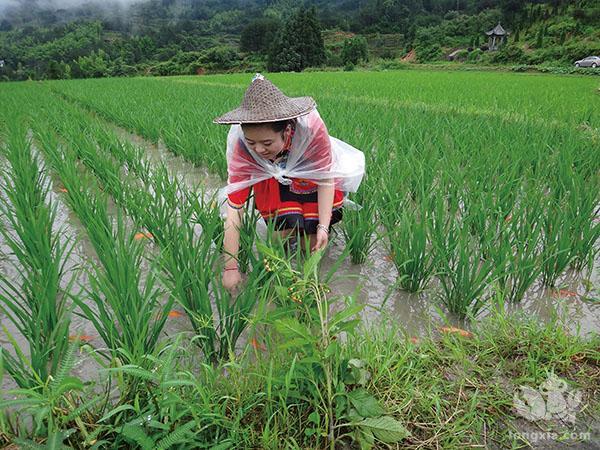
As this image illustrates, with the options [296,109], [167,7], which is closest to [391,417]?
[296,109]

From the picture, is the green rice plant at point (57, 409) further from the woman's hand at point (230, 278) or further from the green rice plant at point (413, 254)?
the green rice plant at point (413, 254)

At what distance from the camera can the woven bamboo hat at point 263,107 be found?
53.4 inches

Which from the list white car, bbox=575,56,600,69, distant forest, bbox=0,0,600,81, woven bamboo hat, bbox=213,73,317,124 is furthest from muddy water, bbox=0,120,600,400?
distant forest, bbox=0,0,600,81

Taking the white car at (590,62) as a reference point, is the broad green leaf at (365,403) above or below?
below

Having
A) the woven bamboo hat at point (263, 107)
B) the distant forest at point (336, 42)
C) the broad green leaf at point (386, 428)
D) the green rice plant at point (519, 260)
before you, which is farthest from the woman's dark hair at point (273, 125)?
the distant forest at point (336, 42)

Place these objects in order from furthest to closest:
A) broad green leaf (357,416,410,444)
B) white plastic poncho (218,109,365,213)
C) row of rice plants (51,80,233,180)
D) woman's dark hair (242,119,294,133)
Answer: row of rice plants (51,80,233,180) < white plastic poncho (218,109,365,213) < woman's dark hair (242,119,294,133) < broad green leaf (357,416,410,444)

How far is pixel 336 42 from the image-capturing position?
149ft

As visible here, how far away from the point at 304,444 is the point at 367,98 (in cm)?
627

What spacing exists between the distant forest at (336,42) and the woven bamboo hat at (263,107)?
2125 centimetres

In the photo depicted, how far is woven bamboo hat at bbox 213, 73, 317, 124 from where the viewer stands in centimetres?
136

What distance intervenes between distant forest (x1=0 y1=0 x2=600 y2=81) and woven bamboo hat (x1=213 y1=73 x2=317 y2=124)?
21248mm

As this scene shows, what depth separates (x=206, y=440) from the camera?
35.4 inches

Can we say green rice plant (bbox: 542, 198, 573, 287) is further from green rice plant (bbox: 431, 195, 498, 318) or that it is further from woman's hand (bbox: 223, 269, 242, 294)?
woman's hand (bbox: 223, 269, 242, 294)

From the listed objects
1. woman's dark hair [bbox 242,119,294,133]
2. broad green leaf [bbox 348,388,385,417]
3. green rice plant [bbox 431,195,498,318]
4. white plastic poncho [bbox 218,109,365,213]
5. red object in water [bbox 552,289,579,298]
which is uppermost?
woman's dark hair [bbox 242,119,294,133]
